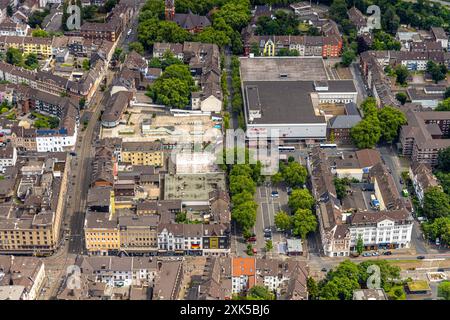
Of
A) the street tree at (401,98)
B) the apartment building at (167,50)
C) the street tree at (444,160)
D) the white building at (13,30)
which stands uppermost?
the white building at (13,30)

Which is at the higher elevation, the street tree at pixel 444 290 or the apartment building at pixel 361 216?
the apartment building at pixel 361 216

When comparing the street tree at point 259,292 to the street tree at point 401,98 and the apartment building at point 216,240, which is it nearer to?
the apartment building at point 216,240

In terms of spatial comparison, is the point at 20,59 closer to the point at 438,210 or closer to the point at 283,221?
the point at 283,221

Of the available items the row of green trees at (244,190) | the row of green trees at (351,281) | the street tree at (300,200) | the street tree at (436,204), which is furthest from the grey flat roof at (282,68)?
the row of green trees at (351,281)

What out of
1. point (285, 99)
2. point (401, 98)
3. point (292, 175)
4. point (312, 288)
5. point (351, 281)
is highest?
point (401, 98)

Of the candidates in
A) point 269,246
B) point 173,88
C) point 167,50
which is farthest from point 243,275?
point 167,50

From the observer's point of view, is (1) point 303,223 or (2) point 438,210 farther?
(2) point 438,210
